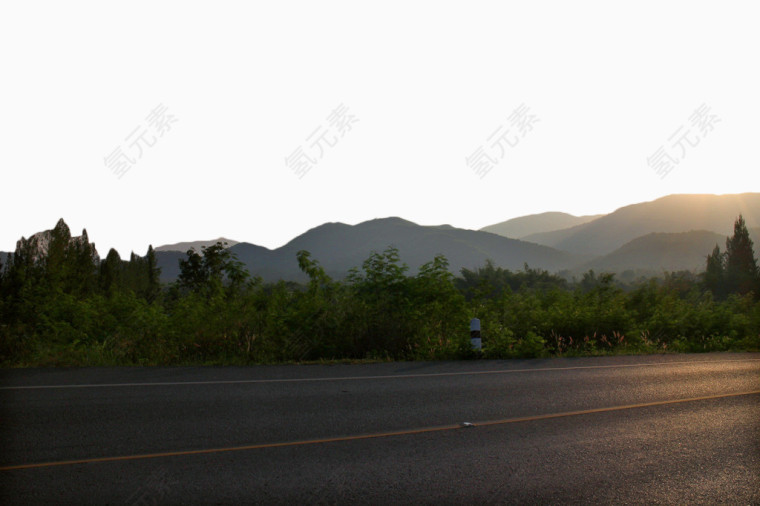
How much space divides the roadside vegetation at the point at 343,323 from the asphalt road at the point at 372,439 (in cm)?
269

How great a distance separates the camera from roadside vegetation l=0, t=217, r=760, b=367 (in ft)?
42.3

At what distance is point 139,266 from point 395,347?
11572cm

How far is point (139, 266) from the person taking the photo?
117 meters

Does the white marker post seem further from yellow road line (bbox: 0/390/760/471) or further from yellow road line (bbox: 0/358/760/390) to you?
yellow road line (bbox: 0/390/760/471)

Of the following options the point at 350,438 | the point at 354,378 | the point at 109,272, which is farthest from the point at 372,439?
the point at 109,272

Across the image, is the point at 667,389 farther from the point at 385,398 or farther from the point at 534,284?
the point at 534,284

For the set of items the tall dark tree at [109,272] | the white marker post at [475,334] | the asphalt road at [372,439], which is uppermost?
the tall dark tree at [109,272]

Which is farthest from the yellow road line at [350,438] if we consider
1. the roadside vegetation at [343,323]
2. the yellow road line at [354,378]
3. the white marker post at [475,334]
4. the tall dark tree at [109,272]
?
the tall dark tree at [109,272]

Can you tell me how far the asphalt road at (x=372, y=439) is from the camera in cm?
449

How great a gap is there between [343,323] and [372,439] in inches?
319

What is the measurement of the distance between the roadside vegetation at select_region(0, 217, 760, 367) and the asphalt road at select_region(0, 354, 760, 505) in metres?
2.69

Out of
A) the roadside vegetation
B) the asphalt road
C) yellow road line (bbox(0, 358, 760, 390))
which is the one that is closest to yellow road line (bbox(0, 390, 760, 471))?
the asphalt road

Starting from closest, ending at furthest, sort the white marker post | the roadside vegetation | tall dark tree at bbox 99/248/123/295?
the roadside vegetation < the white marker post < tall dark tree at bbox 99/248/123/295

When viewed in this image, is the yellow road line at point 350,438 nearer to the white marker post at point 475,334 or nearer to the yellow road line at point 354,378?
the yellow road line at point 354,378
